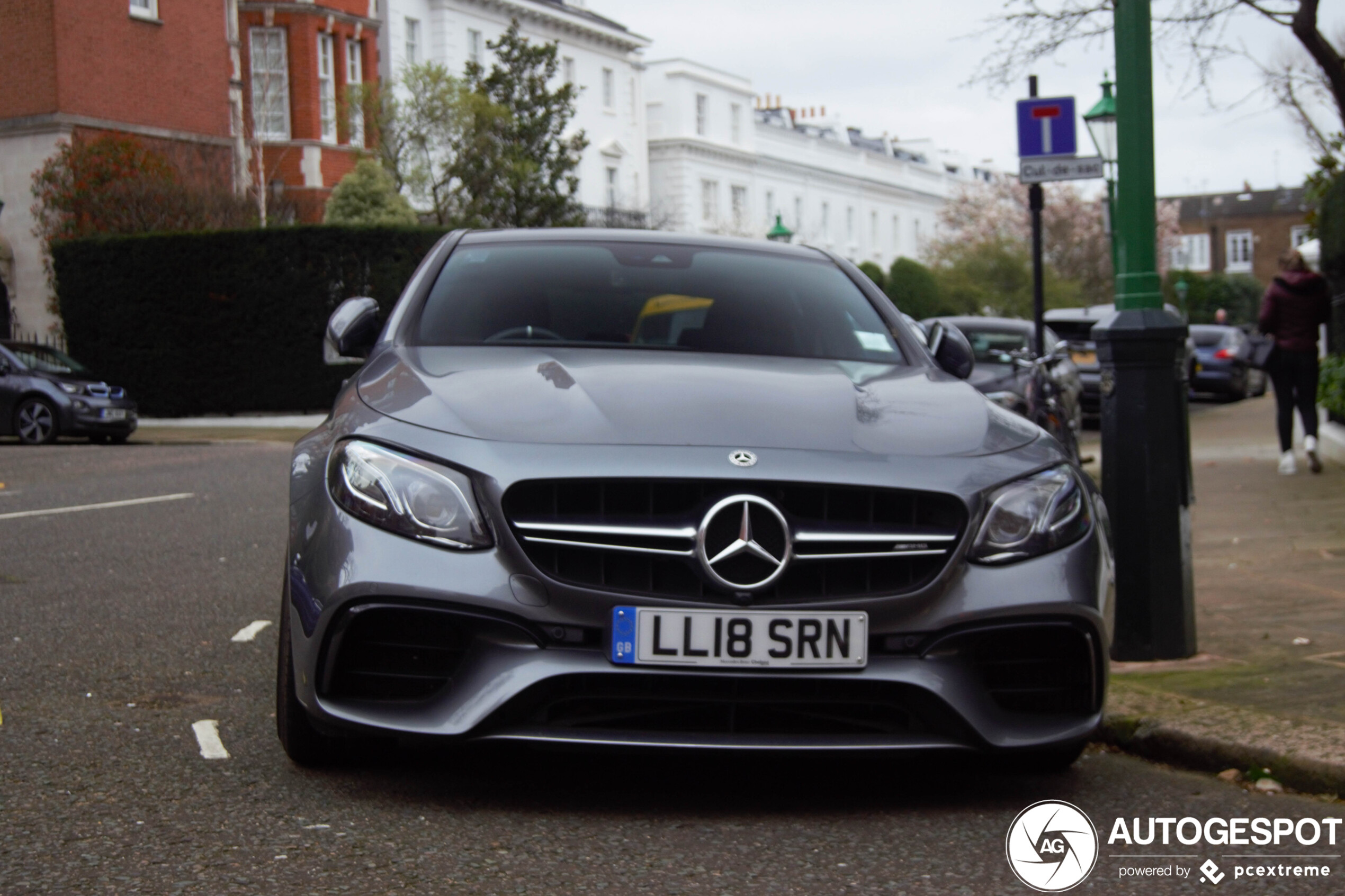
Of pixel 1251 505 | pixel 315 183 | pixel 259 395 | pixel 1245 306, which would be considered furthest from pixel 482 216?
pixel 1245 306

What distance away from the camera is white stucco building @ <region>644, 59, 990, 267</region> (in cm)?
6022

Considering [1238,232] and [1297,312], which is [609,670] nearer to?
[1297,312]

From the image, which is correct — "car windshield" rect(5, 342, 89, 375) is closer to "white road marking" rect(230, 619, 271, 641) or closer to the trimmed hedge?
the trimmed hedge

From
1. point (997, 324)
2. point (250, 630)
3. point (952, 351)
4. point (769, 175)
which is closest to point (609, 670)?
point (952, 351)

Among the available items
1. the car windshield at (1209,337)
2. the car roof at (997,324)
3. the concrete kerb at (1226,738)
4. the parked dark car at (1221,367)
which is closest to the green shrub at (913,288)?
the car windshield at (1209,337)

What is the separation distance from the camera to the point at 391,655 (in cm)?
361

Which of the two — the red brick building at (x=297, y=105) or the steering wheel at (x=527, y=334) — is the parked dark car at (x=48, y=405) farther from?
the steering wheel at (x=527, y=334)

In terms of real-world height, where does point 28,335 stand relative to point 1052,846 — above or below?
above

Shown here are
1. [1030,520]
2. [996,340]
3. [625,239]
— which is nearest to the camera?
[1030,520]

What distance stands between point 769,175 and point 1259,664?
62.2 metres

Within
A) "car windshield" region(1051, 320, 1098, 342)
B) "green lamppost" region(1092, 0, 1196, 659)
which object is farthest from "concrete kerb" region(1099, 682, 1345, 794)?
"car windshield" region(1051, 320, 1098, 342)

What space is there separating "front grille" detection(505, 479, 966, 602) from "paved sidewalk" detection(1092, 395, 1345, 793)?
1169 mm

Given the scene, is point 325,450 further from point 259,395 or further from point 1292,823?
point 259,395

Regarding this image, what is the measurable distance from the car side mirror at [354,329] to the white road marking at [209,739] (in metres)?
1.13
